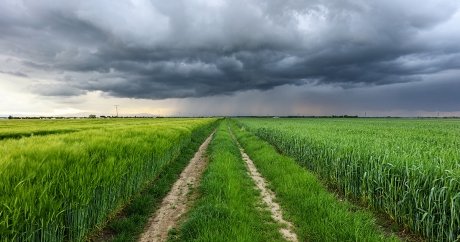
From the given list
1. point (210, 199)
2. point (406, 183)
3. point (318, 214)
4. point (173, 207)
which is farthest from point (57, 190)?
point (406, 183)

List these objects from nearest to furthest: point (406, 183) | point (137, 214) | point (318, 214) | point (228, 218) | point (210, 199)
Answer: point (406, 183) < point (228, 218) < point (318, 214) < point (137, 214) < point (210, 199)

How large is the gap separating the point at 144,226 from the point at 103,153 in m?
2.35

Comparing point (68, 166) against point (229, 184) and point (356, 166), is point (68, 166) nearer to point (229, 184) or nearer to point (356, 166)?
point (229, 184)

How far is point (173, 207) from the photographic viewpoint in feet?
32.6

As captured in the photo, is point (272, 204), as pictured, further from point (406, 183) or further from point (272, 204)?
point (406, 183)

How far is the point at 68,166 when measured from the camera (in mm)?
6059

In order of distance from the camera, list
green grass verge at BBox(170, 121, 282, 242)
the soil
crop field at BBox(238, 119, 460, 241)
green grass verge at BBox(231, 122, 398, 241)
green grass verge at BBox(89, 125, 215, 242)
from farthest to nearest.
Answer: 1. the soil
2. green grass verge at BBox(89, 125, 215, 242)
3. green grass verge at BBox(231, 122, 398, 241)
4. green grass verge at BBox(170, 121, 282, 242)
5. crop field at BBox(238, 119, 460, 241)

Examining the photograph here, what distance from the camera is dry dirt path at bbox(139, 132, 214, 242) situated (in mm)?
7797

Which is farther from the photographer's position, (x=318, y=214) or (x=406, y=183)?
(x=318, y=214)

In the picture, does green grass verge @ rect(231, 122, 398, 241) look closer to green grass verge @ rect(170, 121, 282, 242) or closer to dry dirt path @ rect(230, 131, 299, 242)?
dry dirt path @ rect(230, 131, 299, 242)

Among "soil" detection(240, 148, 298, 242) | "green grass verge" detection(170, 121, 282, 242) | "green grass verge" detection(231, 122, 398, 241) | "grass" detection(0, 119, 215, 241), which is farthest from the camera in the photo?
"soil" detection(240, 148, 298, 242)

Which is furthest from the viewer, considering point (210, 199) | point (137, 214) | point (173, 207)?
point (173, 207)

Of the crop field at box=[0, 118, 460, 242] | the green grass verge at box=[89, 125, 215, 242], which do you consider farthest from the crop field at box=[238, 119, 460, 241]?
the green grass verge at box=[89, 125, 215, 242]

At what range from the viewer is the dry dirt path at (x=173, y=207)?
7.80 m
